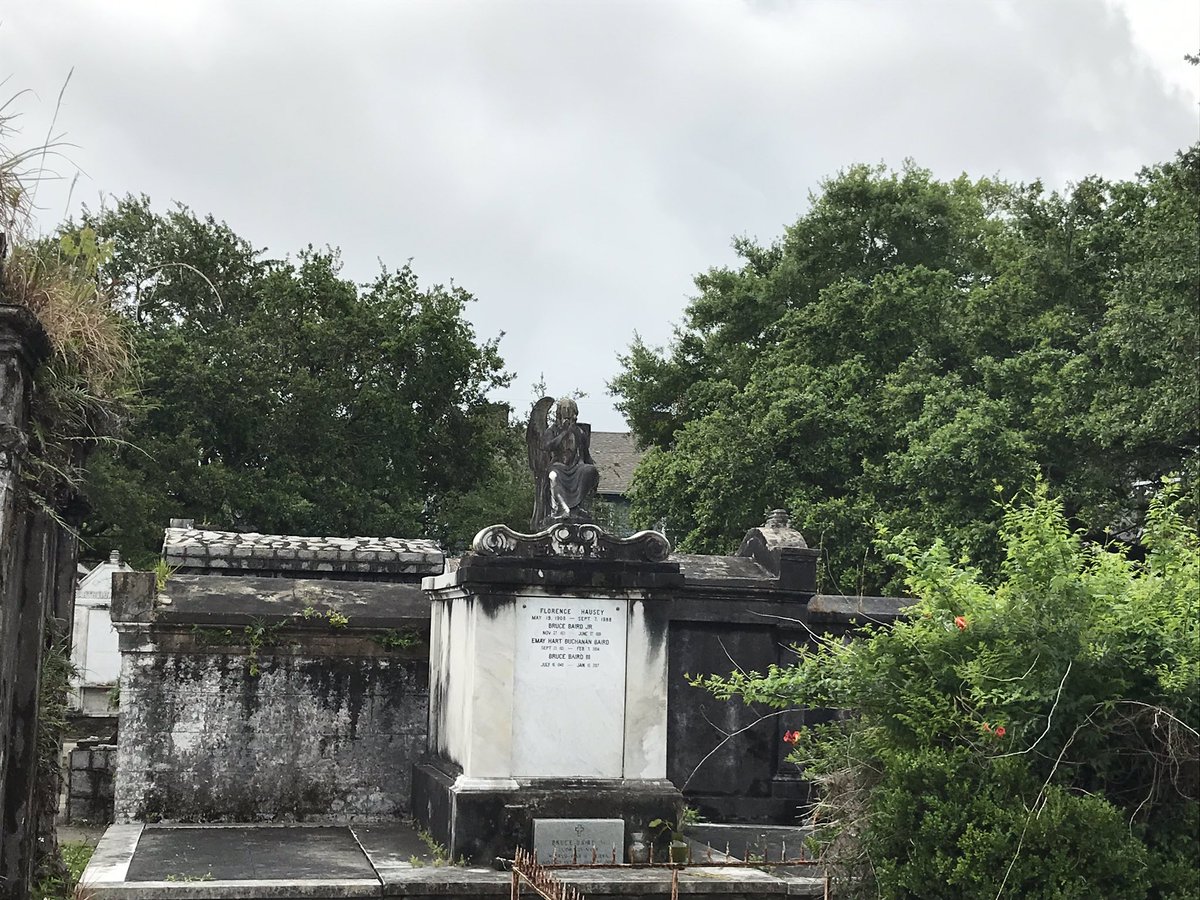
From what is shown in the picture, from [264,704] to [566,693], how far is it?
3064 millimetres

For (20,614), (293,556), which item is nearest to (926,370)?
(293,556)

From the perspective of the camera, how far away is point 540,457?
11039mm

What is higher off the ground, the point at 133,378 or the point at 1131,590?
the point at 133,378

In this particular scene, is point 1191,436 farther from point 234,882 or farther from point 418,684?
point 234,882

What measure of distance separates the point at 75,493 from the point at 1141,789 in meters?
6.92

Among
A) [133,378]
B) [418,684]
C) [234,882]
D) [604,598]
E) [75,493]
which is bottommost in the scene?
[234,882]

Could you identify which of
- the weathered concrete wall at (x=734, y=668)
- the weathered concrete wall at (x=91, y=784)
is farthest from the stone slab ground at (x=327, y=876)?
the weathered concrete wall at (x=734, y=668)

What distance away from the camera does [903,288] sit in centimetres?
2802

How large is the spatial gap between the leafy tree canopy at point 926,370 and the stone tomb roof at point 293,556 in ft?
33.8

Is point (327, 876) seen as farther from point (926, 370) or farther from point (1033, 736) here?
point (926, 370)

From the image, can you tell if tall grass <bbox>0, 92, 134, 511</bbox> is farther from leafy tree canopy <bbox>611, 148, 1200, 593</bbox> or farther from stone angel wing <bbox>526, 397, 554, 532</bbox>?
leafy tree canopy <bbox>611, 148, 1200, 593</bbox>

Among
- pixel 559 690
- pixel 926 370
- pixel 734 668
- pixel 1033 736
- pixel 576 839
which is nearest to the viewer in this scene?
pixel 1033 736

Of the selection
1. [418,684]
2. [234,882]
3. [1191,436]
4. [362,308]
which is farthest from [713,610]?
[362,308]

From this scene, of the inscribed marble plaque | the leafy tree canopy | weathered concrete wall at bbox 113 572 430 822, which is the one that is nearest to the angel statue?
the inscribed marble plaque
